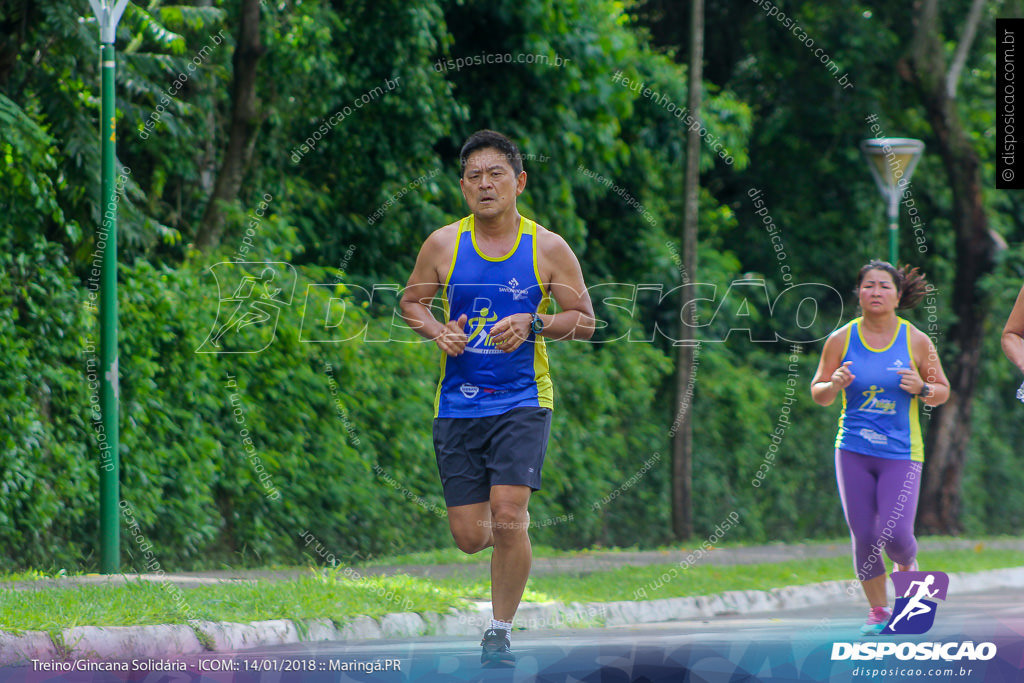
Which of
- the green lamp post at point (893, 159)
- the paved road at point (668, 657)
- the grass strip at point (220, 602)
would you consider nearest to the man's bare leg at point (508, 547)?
the paved road at point (668, 657)

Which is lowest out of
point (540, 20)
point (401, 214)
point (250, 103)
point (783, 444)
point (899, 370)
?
point (783, 444)

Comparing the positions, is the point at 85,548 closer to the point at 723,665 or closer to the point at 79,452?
the point at 79,452

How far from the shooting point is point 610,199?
57.3ft

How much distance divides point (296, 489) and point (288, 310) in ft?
4.62

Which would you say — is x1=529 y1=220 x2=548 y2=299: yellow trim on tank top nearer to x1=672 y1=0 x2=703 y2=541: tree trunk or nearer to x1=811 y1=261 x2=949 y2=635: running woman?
x1=811 y1=261 x2=949 y2=635: running woman

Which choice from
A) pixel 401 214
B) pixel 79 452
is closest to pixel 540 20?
pixel 401 214

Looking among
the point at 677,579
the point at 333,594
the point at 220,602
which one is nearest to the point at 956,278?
→ the point at 677,579

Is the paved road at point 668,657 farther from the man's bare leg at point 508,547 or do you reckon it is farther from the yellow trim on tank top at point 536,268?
the yellow trim on tank top at point 536,268

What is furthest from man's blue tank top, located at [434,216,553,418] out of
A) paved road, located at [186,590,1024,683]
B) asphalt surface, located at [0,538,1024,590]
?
asphalt surface, located at [0,538,1024,590]

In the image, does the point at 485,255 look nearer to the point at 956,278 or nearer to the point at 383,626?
the point at 383,626

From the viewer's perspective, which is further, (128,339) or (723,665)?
(128,339)

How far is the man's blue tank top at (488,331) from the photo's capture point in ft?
18.7

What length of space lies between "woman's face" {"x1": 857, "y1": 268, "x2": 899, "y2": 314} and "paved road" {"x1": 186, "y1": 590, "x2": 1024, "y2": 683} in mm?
1808

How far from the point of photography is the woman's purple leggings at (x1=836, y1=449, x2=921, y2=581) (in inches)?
290
